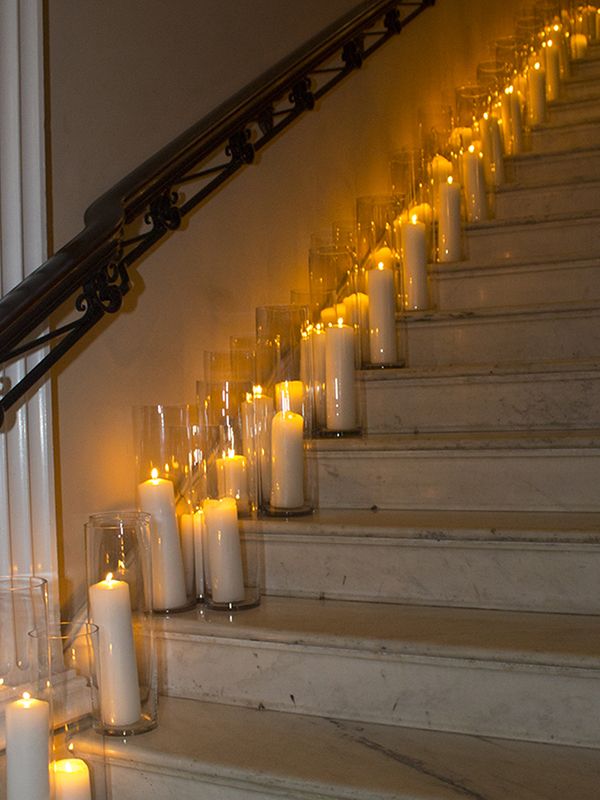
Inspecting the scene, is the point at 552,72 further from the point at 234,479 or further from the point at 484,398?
the point at 234,479

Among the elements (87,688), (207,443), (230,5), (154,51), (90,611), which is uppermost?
(230,5)

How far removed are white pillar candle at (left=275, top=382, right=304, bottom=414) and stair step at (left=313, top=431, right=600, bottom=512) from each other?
0.13 m

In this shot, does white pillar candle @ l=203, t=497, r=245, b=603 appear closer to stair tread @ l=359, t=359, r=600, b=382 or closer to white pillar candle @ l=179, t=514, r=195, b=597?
white pillar candle @ l=179, t=514, r=195, b=597

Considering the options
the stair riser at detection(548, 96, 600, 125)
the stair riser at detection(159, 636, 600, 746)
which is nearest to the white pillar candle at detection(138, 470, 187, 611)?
the stair riser at detection(159, 636, 600, 746)

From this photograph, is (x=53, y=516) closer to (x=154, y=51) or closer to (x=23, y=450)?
(x=23, y=450)

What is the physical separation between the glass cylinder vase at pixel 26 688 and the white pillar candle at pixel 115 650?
0.60ft

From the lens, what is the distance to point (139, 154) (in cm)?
216

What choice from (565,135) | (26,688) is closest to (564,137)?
(565,135)

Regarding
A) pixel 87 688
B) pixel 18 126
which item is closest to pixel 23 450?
pixel 87 688

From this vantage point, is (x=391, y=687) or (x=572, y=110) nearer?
(x=391, y=687)

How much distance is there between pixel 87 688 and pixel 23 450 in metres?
0.44

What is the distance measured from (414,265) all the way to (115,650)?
164cm

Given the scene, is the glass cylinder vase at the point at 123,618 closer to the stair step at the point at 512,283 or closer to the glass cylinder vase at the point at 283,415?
the glass cylinder vase at the point at 283,415

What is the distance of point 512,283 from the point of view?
114 inches
